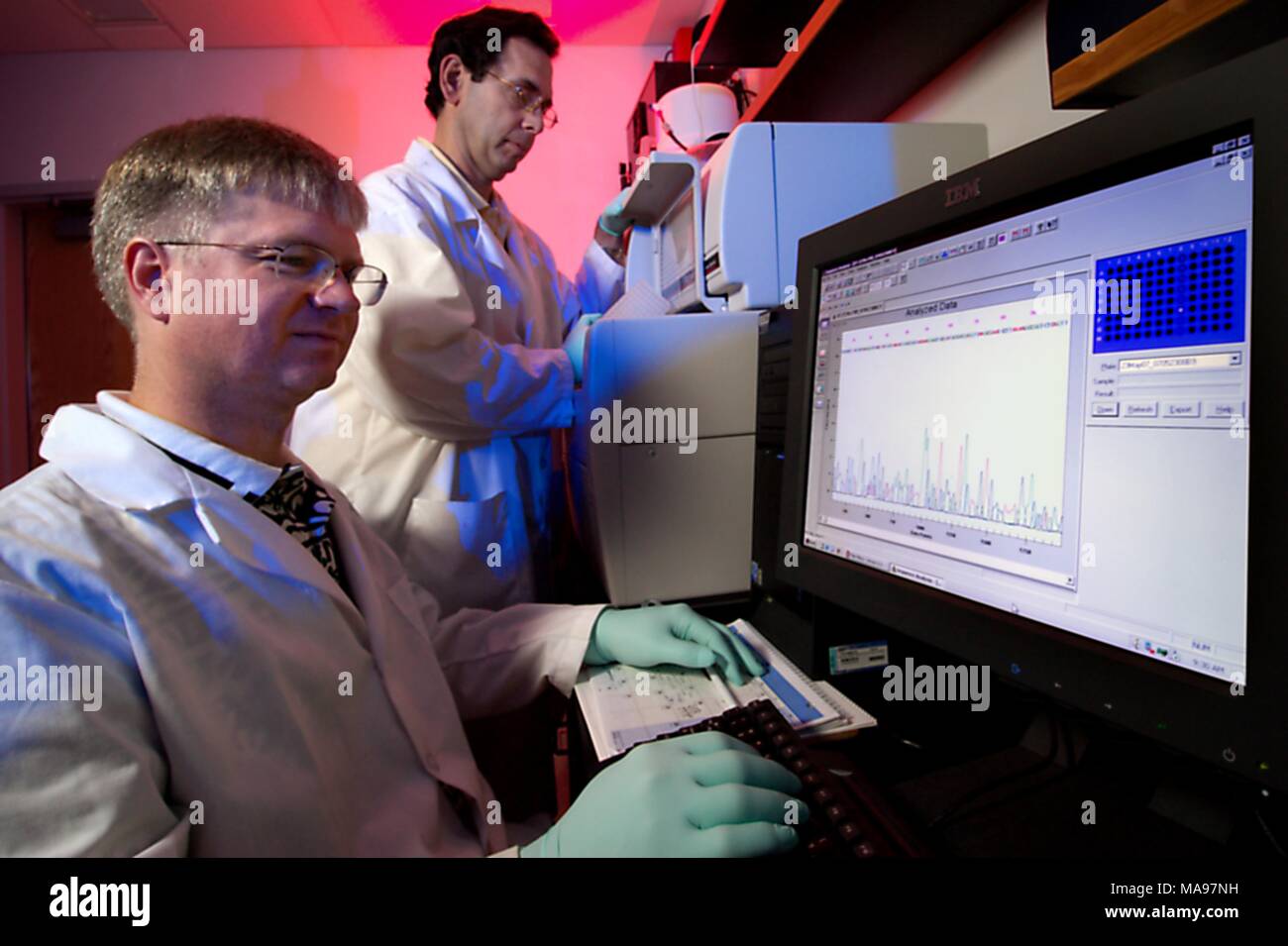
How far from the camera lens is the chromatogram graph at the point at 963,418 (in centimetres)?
47

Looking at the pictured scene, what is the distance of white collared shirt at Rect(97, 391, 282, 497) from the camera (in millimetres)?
665

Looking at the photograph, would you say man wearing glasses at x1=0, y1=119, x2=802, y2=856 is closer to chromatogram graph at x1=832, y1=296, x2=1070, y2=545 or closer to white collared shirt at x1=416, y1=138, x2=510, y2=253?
chromatogram graph at x1=832, y1=296, x2=1070, y2=545

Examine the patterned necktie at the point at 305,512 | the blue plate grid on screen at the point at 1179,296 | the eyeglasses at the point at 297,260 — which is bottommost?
the patterned necktie at the point at 305,512

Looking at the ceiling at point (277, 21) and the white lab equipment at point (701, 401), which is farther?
the ceiling at point (277, 21)

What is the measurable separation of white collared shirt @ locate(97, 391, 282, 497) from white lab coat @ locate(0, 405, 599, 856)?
A: 0.10ft

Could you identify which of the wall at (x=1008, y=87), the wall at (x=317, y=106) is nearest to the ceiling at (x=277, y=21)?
the wall at (x=317, y=106)

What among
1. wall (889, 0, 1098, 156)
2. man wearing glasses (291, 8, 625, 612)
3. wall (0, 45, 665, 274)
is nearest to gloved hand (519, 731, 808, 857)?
man wearing glasses (291, 8, 625, 612)

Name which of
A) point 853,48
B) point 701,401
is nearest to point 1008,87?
point 853,48

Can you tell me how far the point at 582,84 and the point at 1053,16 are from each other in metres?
3.14

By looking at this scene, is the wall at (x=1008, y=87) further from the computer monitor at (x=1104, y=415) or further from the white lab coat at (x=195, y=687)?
the white lab coat at (x=195, y=687)

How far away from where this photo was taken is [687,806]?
0.46 m

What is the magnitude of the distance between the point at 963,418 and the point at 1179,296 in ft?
0.56
